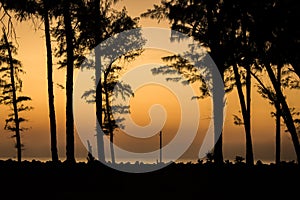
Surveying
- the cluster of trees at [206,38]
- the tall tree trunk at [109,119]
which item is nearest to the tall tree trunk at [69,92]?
the cluster of trees at [206,38]

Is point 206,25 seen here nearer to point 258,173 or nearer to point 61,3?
point 61,3

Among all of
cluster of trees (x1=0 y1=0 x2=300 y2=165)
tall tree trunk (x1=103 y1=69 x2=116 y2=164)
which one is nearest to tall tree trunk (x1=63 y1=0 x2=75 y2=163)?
cluster of trees (x1=0 y1=0 x2=300 y2=165)

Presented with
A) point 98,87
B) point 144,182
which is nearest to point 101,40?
point 98,87

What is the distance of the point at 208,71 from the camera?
30828 millimetres

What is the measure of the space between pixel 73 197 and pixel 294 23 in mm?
8205

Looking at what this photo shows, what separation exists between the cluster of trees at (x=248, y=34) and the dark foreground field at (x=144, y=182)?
1911 millimetres

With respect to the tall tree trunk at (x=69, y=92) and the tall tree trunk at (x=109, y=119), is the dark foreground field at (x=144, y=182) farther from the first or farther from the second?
the tall tree trunk at (x=109, y=119)

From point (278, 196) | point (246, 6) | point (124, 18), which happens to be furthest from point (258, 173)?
point (124, 18)

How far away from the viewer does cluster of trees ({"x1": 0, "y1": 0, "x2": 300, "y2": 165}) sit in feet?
55.3

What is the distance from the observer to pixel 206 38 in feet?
A: 93.1

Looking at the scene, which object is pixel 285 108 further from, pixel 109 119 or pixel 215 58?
pixel 109 119

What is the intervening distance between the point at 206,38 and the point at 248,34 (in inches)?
355

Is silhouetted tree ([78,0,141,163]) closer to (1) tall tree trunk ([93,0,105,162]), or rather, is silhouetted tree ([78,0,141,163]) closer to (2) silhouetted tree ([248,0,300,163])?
(1) tall tree trunk ([93,0,105,162])

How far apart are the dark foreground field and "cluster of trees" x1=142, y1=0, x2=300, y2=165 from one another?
1.91 metres
